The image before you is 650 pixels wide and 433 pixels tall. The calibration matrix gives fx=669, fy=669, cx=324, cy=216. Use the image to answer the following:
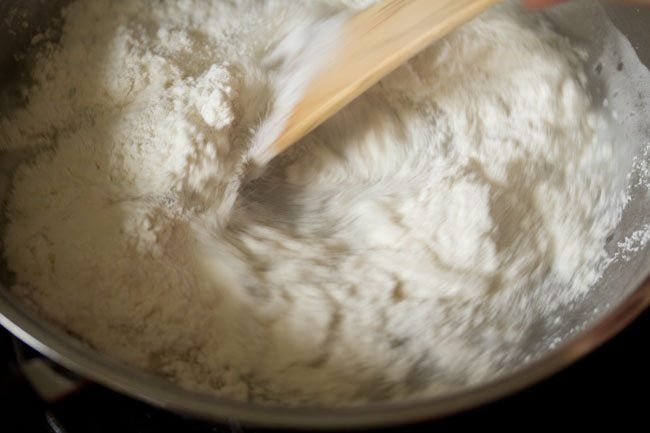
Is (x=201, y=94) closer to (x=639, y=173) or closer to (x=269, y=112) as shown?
(x=269, y=112)

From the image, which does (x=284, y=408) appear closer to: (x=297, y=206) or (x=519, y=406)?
(x=519, y=406)

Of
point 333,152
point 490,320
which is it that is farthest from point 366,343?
point 333,152

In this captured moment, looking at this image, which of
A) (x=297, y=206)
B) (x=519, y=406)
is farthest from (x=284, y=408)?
(x=297, y=206)

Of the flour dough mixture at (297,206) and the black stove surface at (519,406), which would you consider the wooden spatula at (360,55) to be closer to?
the flour dough mixture at (297,206)

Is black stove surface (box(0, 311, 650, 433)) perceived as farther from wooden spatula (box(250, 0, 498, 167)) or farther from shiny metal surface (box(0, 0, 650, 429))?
wooden spatula (box(250, 0, 498, 167))

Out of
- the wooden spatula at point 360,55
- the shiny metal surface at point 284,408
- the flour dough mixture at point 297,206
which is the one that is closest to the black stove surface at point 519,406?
the flour dough mixture at point 297,206

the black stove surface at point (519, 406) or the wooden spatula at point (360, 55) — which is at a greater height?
the wooden spatula at point (360, 55)
